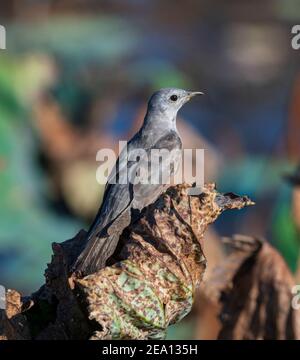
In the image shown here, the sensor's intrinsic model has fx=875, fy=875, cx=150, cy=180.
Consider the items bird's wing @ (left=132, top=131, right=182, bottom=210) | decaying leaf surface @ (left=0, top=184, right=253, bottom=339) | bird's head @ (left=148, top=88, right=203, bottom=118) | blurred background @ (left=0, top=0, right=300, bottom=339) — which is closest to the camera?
decaying leaf surface @ (left=0, top=184, right=253, bottom=339)

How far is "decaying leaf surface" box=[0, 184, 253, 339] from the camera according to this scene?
2652 mm

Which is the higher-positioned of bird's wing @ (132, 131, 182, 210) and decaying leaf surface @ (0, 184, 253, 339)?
bird's wing @ (132, 131, 182, 210)

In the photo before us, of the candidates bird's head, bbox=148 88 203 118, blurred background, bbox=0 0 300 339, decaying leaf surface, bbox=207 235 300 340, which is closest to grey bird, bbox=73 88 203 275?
bird's head, bbox=148 88 203 118

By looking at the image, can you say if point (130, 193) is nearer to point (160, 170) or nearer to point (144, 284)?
point (160, 170)

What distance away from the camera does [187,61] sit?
6.72 meters

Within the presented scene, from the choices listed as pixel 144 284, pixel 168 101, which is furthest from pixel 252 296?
pixel 144 284

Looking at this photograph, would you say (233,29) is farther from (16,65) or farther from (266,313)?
(266,313)

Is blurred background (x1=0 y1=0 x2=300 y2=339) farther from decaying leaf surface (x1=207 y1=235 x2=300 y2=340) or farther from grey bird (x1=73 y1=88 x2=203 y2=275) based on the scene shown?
decaying leaf surface (x1=207 y1=235 x2=300 y2=340)

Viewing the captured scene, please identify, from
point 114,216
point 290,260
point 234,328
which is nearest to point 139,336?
point 114,216

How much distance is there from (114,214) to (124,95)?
324 centimetres

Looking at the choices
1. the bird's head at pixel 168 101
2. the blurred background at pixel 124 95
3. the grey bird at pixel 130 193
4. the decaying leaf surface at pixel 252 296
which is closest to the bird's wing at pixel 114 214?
the grey bird at pixel 130 193

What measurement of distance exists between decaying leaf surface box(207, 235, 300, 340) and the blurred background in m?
2.38

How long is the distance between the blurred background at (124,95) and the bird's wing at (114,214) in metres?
2.43

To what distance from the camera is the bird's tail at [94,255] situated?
10.1 feet
